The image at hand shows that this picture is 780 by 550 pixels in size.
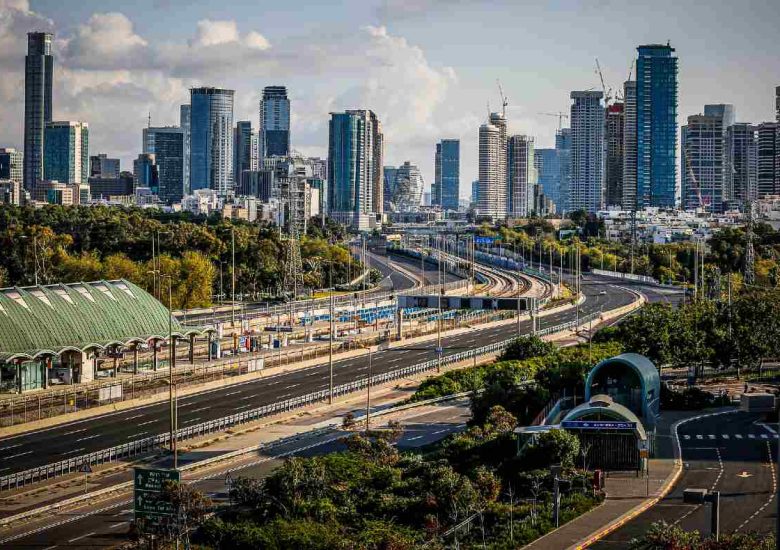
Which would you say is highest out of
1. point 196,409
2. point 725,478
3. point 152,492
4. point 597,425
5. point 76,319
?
point 76,319

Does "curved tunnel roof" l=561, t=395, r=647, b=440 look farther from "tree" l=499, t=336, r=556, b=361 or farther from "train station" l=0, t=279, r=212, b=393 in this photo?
"train station" l=0, t=279, r=212, b=393

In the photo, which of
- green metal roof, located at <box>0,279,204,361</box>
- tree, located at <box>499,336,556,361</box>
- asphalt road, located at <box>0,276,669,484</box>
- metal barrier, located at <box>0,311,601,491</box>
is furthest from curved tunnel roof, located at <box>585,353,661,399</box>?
green metal roof, located at <box>0,279,204,361</box>

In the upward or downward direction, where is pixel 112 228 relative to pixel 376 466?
upward

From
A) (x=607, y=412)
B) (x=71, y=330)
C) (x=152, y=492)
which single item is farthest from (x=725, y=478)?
(x=71, y=330)

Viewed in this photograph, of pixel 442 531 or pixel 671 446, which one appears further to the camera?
pixel 671 446

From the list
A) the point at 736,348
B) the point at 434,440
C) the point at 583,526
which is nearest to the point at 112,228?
the point at 736,348

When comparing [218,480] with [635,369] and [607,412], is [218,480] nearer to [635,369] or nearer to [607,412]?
[607,412]

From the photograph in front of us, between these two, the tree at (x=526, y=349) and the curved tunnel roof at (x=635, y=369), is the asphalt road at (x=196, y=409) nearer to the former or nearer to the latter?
the tree at (x=526, y=349)

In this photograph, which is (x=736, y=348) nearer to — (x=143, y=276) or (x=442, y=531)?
(x=442, y=531)
